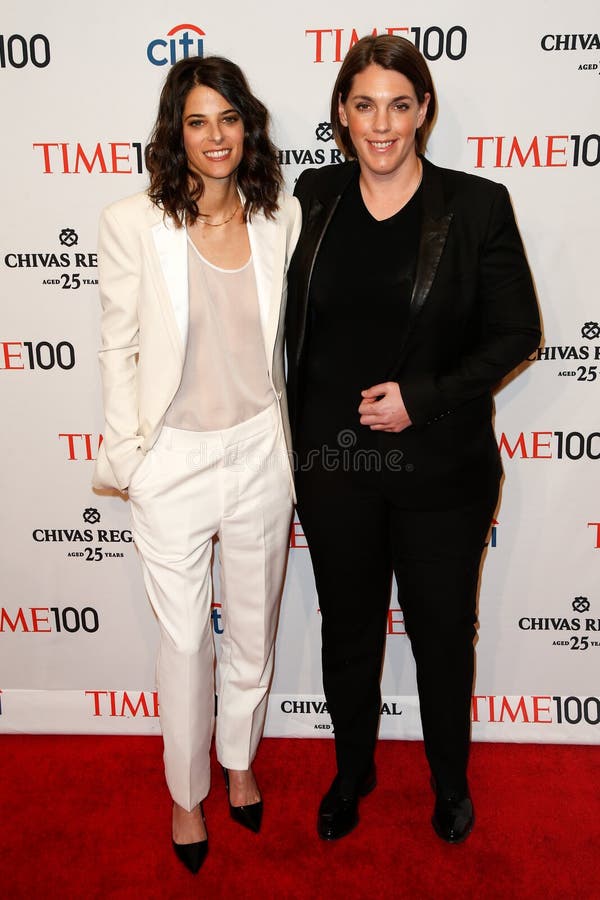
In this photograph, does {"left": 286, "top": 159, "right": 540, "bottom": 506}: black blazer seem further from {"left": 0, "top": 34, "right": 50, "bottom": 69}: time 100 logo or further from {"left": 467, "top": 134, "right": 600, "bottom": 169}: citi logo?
{"left": 0, "top": 34, "right": 50, "bottom": 69}: time 100 logo

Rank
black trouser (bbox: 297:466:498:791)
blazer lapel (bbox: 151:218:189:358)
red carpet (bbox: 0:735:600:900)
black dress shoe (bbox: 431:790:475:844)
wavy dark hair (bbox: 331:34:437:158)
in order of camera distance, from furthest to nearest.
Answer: black dress shoe (bbox: 431:790:475:844), red carpet (bbox: 0:735:600:900), black trouser (bbox: 297:466:498:791), blazer lapel (bbox: 151:218:189:358), wavy dark hair (bbox: 331:34:437:158)

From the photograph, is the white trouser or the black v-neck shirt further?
the white trouser

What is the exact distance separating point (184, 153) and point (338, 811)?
1851mm

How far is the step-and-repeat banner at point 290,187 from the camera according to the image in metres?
2.21

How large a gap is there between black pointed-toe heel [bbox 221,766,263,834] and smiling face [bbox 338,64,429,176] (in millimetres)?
1821

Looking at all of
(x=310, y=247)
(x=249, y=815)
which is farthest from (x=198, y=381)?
(x=249, y=815)

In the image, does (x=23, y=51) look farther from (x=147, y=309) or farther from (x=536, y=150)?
(x=536, y=150)

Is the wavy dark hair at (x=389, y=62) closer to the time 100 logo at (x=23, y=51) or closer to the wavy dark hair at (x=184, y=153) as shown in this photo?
the wavy dark hair at (x=184, y=153)

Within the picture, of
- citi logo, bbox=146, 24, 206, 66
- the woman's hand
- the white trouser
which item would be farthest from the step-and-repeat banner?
the white trouser

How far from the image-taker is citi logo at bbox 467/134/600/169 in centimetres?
225

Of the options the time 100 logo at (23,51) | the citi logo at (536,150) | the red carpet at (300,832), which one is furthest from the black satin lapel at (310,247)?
the red carpet at (300,832)

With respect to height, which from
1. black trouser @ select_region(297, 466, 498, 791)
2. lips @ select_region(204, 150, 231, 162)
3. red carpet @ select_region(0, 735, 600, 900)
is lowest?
red carpet @ select_region(0, 735, 600, 900)

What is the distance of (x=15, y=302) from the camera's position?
246 cm

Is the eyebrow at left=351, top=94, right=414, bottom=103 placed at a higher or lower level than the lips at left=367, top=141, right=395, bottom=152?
higher
